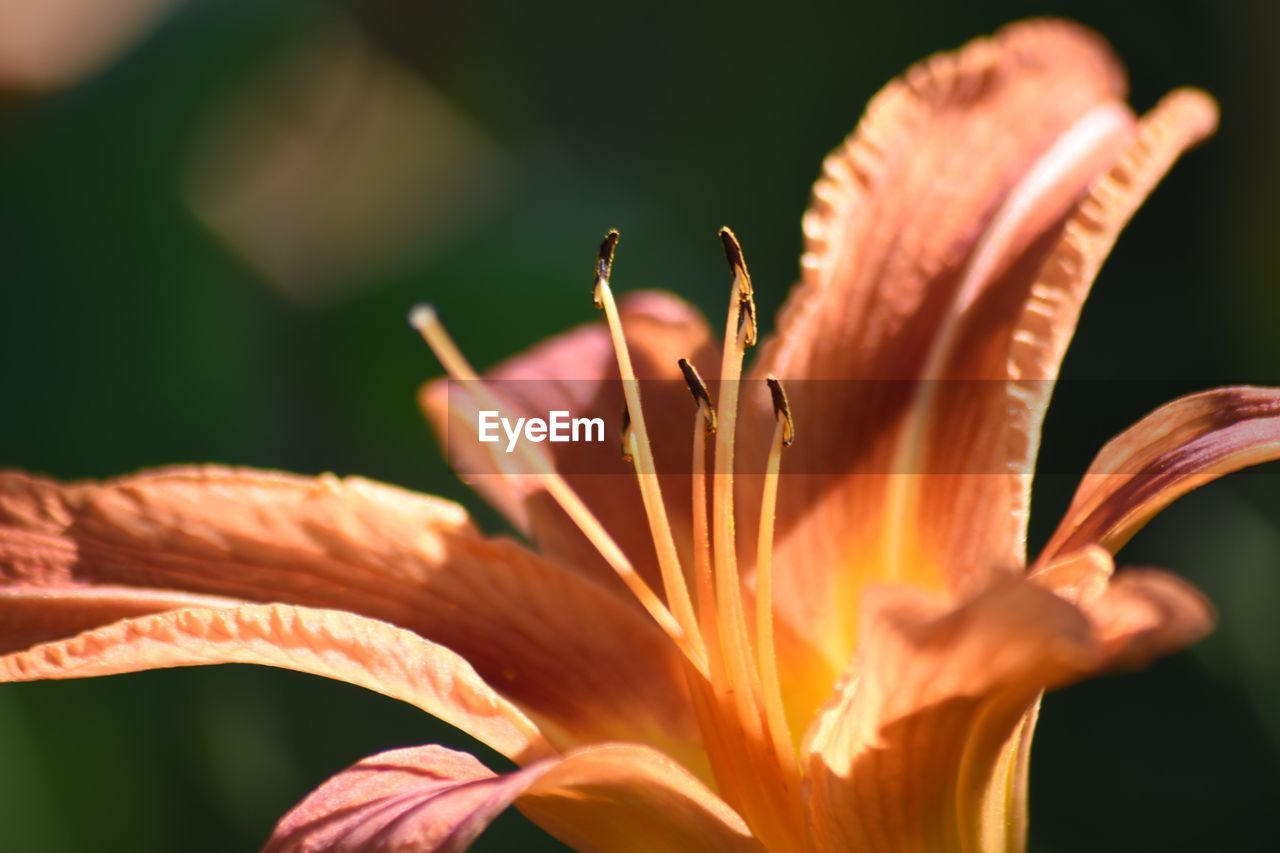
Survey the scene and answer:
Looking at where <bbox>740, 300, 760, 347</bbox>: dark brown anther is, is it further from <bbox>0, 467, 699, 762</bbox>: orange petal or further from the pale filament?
<bbox>0, 467, 699, 762</bbox>: orange petal

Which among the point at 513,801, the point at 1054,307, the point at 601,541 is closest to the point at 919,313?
the point at 1054,307

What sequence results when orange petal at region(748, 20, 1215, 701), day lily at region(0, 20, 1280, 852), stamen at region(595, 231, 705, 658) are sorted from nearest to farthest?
day lily at region(0, 20, 1280, 852)
stamen at region(595, 231, 705, 658)
orange petal at region(748, 20, 1215, 701)

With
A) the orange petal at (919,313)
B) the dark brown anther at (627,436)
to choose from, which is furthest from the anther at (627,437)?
the orange petal at (919,313)

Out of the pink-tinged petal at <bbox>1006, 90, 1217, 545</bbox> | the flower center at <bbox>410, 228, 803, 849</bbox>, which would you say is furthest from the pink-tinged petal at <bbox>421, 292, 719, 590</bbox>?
the pink-tinged petal at <bbox>1006, 90, 1217, 545</bbox>

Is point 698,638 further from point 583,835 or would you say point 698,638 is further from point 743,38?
point 743,38

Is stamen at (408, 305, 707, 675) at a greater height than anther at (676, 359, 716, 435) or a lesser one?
lesser

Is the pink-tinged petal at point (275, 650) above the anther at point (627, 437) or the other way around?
the other way around

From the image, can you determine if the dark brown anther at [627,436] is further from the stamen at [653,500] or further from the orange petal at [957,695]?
the orange petal at [957,695]

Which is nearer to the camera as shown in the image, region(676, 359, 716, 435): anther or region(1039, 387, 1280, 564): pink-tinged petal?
region(1039, 387, 1280, 564): pink-tinged petal
